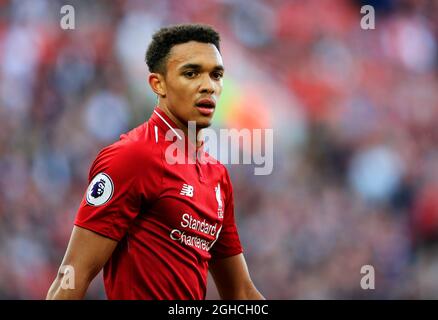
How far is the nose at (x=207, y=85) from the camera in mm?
3115

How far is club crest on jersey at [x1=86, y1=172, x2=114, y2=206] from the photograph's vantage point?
281 cm

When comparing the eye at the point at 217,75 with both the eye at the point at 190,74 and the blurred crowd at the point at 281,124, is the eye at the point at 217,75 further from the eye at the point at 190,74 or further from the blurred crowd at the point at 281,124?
the blurred crowd at the point at 281,124

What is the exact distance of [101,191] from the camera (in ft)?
9.23

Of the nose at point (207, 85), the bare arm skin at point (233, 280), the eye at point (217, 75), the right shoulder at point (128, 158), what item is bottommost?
the bare arm skin at point (233, 280)

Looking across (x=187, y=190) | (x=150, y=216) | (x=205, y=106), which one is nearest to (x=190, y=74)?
(x=205, y=106)

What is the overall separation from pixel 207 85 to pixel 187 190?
474 mm

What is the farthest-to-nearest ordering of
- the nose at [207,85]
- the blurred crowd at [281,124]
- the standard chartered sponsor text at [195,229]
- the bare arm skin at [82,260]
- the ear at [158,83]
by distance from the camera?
the blurred crowd at [281,124] < the ear at [158,83] < the nose at [207,85] < the standard chartered sponsor text at [195,229] < the bare arm skin at [82,260]

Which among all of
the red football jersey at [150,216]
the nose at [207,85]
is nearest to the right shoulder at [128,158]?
the red football jersey at [150,216]

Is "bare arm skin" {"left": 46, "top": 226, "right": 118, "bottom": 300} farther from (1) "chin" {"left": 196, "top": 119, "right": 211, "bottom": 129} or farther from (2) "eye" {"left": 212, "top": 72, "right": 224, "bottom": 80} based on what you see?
(2) "eye" {"left": 212, "top": 72, "right": 224, "bottom": 80}

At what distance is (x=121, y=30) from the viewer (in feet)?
22.4

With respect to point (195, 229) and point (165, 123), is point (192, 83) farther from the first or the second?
point (195, 229)

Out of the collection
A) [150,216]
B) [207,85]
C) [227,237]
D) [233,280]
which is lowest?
[233,280]

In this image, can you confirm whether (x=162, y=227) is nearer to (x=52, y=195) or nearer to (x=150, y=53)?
(x=150, y=53)

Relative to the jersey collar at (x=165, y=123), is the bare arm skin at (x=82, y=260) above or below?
below
